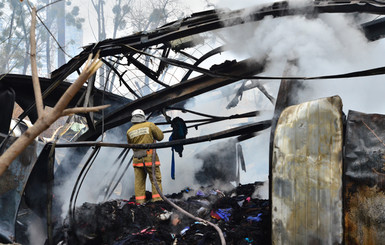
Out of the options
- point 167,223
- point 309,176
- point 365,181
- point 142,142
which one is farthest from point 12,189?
point 365,181

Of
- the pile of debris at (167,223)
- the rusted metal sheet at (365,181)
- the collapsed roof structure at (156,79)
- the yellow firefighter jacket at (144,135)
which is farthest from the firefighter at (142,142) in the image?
the rusted metal sheet at (365,181)

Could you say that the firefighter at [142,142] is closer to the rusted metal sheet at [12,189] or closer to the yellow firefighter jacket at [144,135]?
the yellow firefighter jacket at [144,135]

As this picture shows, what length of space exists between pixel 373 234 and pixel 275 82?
18.7 feet

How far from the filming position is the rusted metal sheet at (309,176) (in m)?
2.92

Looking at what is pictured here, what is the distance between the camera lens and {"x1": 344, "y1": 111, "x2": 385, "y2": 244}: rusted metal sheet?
2.79 m

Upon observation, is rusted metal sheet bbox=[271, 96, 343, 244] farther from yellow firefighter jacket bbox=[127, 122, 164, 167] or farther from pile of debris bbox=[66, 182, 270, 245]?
yellow firefighter jacket bbox=[127, 122, 164, 167]

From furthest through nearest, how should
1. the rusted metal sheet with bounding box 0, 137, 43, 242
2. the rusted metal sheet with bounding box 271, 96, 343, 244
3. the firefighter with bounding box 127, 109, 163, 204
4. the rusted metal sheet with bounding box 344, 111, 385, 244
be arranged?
the firefighter with bounding box 127, 109, 163, 204
the rusted metal sheet with bounding box 0, 137, 43, 242
the rusted metal sheet with bounding box 271, 96, 343, 244
the rusted metal sheet with bounding box 344, 111, 385, 244

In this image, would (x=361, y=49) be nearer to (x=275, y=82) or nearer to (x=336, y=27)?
(x=336, y=27)

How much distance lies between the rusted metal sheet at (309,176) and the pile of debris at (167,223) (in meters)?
0.78

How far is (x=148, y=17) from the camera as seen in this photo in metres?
24.5

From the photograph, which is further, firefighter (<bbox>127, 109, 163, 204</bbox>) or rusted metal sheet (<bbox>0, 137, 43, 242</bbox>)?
firefighter (<bbox>127, 109, 163, 204</bbox>)

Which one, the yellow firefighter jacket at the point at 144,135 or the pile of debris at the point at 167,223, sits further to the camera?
the yellow firefighter jacket at the point at 144,135

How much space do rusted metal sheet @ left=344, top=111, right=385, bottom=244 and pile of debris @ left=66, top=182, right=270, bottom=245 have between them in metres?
1.19

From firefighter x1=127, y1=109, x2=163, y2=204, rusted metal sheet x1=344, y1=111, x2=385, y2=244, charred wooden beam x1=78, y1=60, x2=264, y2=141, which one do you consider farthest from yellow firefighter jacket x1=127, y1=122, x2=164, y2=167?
rusted metal sheet x1=344, y1=111, x2=385, y2=244
